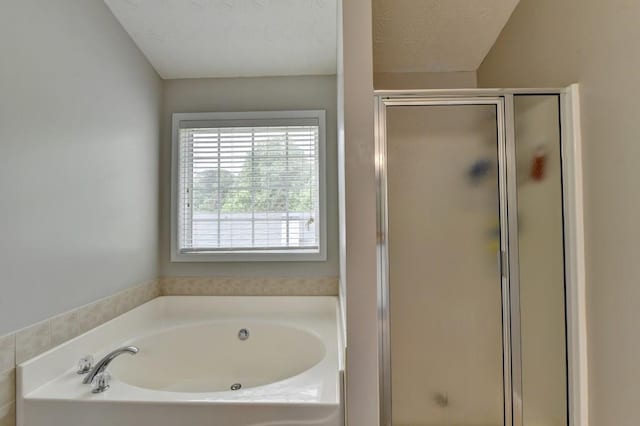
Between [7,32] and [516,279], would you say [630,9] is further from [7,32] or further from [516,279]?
[7,32]

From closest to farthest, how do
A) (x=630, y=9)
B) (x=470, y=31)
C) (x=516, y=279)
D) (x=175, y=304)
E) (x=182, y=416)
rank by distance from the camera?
1. (x=630, y=9)
2. (x=182, y=416)
3. (x=516, y=279)
4. (x=470, y=31)
5. (x=175, y=304)

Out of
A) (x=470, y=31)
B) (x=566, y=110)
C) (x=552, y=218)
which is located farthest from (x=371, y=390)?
(x=470, y=31)

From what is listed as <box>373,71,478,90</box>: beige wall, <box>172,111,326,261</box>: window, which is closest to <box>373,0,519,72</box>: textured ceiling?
<box>373,71,478,90</box>: beige wall

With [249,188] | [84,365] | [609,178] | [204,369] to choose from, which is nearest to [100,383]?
[84,365]

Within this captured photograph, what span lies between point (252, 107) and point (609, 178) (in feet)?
6.54

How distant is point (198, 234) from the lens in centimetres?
232

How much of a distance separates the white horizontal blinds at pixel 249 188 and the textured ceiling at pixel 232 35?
0.40 m

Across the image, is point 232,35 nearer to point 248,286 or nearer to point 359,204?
point 359,204

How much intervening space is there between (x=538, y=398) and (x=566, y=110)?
1.23m

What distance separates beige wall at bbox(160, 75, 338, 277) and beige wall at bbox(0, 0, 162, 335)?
0.72 feet

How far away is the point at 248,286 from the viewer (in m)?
2.29

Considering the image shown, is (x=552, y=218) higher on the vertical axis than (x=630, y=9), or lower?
lower

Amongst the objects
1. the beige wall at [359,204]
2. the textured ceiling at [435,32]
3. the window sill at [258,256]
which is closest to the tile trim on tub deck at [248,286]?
the window sill at [258,256]

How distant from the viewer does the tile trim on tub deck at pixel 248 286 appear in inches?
89.3
